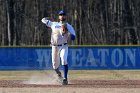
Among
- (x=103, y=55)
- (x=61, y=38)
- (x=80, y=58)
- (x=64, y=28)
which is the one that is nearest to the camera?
(x=64, y=28)

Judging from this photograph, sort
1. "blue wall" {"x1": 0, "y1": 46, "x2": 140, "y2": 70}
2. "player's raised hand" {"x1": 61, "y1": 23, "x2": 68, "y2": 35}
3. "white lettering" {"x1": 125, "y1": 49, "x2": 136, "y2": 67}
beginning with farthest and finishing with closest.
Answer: "white lettering" {"x1": 125, "y1": 49, "x2": 136, "y2": 67}, "blue wall" {"x1": 0, "y1": 46, "x2": 140, "y2": 70}, "player's raised hand" {"x1": 61, "y1": 23, "x2": 68, "y2": 35}

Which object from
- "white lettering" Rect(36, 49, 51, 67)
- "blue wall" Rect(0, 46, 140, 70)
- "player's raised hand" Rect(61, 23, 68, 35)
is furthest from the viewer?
"blue wall" Rect(0, 46, 140, 70)

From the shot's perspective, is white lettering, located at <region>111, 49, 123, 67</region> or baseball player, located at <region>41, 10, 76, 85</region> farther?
white lettering, located at <region>111, 49, 123, 67</region>

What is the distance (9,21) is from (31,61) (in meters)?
21.6

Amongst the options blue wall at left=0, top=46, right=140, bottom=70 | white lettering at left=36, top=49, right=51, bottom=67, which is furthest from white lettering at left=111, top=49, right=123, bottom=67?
→ white lettering at left=36, top=49, right=51, bottom=67

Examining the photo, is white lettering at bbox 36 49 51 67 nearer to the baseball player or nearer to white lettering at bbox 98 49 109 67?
white lettering at bbox 98 49 109 67

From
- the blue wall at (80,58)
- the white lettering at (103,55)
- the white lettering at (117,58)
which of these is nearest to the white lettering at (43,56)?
the blue wall at (80,58)

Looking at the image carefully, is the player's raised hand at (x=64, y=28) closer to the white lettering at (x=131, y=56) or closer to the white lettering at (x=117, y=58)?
the white lettering at (x=117, y=58)

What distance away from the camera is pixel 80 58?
909 inches

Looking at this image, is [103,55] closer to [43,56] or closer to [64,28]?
[43,56]

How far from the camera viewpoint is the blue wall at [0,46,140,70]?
904 inches

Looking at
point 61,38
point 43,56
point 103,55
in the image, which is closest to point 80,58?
point 103,55

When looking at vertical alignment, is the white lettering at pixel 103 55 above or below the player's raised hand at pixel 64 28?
Answer: below

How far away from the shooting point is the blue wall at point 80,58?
904 inches
